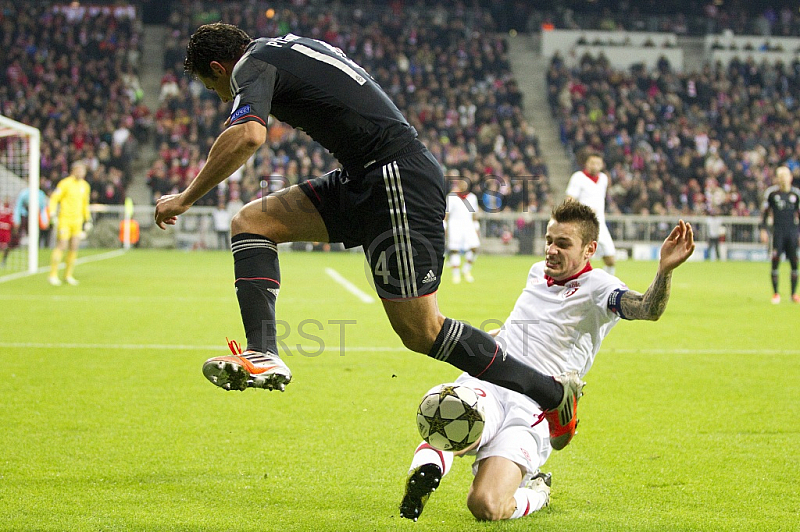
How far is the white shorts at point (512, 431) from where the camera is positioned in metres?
3.66

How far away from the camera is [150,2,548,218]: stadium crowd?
27391mm

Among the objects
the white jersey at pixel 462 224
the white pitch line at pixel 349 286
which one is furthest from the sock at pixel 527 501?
the white jersey at pixel 462 224

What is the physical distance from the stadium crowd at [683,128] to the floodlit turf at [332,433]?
19.8 meters

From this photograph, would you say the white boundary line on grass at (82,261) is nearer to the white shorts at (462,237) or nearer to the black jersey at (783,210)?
the white shorts at (462,237)

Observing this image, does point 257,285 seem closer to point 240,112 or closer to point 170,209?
point 170,209

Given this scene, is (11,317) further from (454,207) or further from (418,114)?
(418,114)

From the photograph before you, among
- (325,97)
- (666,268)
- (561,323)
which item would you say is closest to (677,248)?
(666,268)

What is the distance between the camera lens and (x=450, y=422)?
135 inches

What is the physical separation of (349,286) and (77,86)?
19.2 meters

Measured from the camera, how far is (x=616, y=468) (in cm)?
427

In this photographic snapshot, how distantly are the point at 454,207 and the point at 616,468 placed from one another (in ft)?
47.6

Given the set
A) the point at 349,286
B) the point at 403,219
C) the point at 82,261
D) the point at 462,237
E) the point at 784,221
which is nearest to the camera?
the point at 403,219

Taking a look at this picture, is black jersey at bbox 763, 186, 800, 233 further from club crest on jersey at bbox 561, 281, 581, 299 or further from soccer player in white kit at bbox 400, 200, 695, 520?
club crest on jersey at bbox 561, 281, 581, 299

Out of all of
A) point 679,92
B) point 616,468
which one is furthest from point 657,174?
point 616,468
